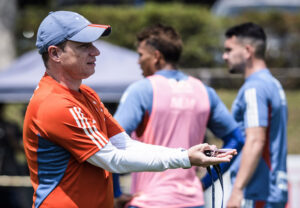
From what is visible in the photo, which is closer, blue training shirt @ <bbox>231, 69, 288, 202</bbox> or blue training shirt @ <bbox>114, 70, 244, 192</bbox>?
A: blue training shirt @ <bbox>114, 70, 244, 192</bbox>

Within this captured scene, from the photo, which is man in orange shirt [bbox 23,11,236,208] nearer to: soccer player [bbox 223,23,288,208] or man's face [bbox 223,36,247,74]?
soccer player [bbox 223,23,288,208]

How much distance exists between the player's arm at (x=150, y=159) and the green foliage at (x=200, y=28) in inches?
537

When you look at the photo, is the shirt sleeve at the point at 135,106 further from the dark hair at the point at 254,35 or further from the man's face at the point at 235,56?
the dark hair at the point at 254,35

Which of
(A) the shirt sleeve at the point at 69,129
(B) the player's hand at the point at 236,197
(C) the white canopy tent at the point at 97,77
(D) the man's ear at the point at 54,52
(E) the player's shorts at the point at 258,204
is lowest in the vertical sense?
(E) the player's shorts at the point at 258,204

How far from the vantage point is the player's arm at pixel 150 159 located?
2.06 m

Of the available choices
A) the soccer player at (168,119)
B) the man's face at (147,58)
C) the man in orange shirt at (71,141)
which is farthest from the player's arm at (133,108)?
the man in orange shirt at (71,141)

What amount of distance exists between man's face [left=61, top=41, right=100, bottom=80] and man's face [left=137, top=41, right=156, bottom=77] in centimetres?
95

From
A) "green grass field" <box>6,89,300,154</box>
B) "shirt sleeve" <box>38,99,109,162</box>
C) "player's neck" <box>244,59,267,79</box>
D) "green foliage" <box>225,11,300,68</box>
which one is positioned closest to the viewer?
"shirt sleeve" <box>38,99,109,162</box>

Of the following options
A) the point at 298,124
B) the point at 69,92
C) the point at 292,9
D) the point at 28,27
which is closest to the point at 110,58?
the point at 69,92

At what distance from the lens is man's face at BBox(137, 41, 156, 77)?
3098 millimetres

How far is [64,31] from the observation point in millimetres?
2107

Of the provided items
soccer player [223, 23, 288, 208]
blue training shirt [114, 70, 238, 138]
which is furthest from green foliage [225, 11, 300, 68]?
blue training shirt [114, 70, 238, 138]

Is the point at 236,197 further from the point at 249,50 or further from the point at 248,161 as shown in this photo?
the point at 249,50

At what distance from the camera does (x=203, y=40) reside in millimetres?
15695
